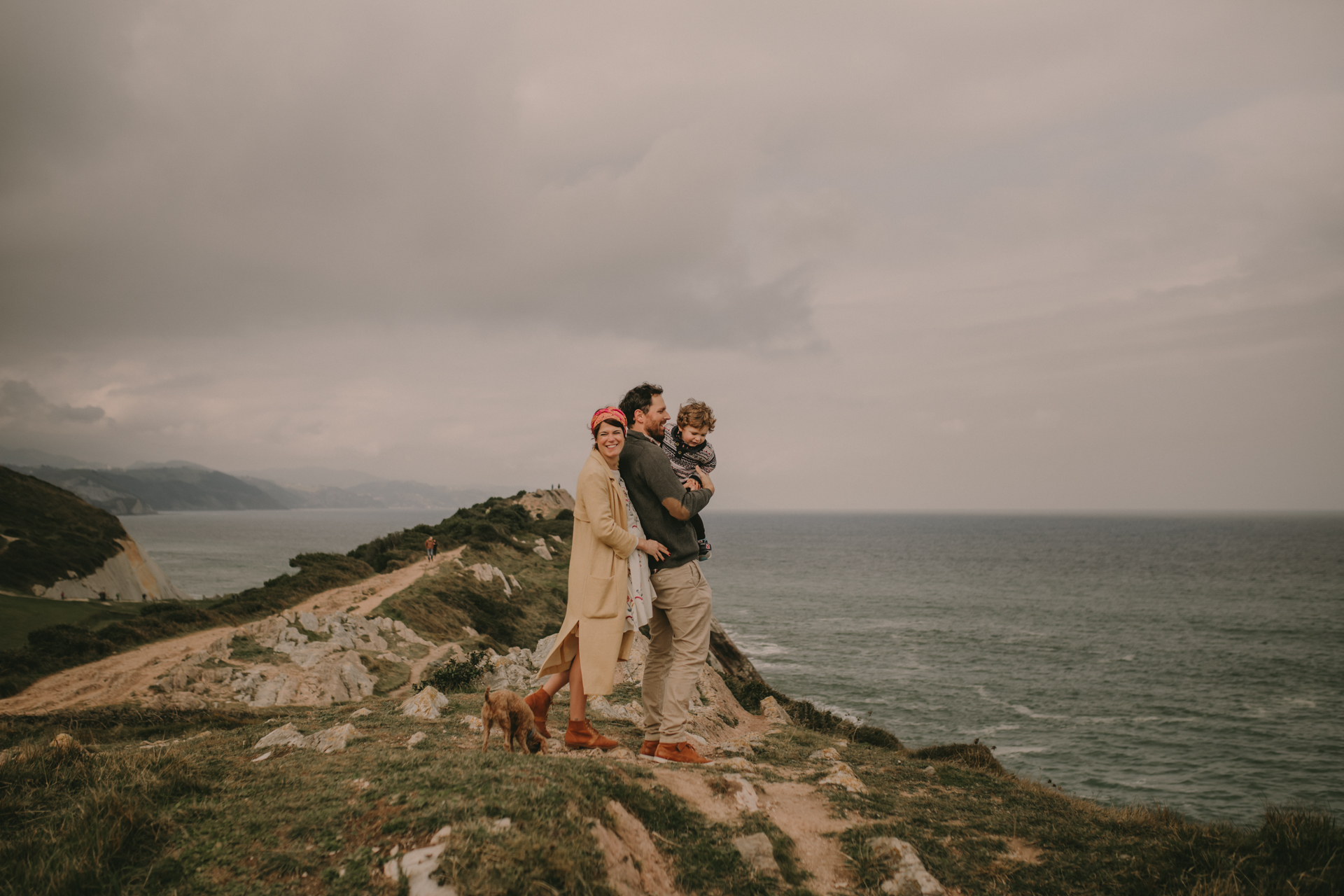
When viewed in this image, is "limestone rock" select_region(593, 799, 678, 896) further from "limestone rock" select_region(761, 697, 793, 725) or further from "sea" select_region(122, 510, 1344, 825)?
"sea" select_region(122, 510, 1344, 825)

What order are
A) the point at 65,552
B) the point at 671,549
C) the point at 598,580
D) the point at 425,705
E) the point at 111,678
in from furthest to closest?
the point at 65,552
the point at 111,678
the point at 425,705
the point at 671,549
the point at 598,580

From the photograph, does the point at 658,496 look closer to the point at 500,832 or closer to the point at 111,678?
the point at 500,832

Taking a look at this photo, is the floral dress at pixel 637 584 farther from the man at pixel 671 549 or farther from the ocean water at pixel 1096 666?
the ocean water at pixel 1096 666

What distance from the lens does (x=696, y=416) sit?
579 cm

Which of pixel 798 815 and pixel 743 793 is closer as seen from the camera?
pixel 743 793

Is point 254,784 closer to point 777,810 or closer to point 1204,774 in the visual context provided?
point 777,810

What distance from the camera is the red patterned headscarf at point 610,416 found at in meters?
5.41

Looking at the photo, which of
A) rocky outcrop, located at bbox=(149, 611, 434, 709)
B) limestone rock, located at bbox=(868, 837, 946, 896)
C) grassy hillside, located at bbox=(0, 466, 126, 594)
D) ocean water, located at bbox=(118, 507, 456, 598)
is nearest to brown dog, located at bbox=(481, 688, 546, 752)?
limestone rock, located at bbox=(868, 837, 946, 896)

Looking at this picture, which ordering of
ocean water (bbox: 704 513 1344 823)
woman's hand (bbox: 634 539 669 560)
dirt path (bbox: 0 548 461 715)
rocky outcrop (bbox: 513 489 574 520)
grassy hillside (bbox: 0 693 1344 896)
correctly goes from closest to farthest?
grassy hillside (bbox: 0 693 1344 896), woman's hand (bbox: 634 539 669 560), dirt path (bbox: 0 548 461 715), ocean water (bbox: 704 513 1344 823), rocky outcrop (bbox: 513 489 574 520)

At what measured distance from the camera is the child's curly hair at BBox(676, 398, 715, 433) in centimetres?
578

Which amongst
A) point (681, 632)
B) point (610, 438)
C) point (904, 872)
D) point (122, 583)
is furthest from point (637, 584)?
point (122, 583)

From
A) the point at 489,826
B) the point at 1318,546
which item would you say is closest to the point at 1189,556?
the point at 1318,546

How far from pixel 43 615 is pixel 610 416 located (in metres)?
21.6

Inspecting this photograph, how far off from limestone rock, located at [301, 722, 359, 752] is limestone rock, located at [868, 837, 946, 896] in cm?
487
